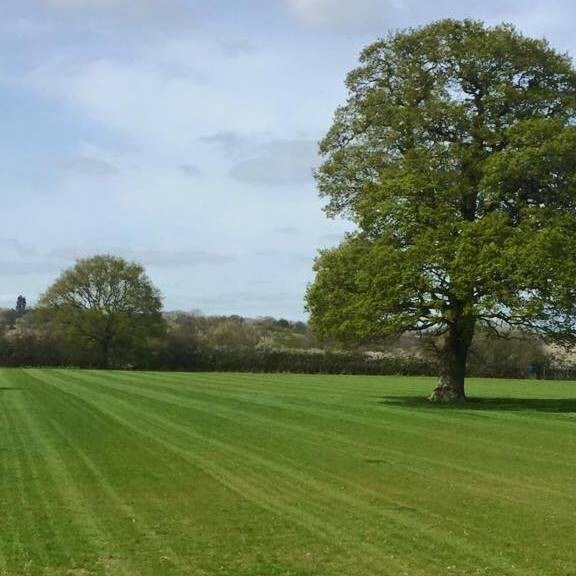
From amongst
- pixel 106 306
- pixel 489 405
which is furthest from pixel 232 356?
pixel 489 405

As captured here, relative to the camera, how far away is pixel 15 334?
271 ft

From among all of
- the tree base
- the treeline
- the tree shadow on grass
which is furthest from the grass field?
the treeline

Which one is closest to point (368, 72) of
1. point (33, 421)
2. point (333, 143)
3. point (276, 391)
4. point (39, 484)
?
point (333, 143)

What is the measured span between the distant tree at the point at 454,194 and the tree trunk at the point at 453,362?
0.17ft

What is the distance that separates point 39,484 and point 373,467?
229 inches

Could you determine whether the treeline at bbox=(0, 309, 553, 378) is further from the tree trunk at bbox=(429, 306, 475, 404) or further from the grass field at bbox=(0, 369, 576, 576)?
the grass field at bbox=(0, 369, 576, 576)

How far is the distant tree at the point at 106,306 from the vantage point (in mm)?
83688

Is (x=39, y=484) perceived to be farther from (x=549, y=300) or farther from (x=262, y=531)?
(x=549, y=300)

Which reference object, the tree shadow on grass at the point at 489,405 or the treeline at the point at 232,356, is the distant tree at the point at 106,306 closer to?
the treeline at the point at 232,356

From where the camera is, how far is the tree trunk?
105 ft

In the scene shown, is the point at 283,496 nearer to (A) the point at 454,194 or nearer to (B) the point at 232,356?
(A) the point at 454,194

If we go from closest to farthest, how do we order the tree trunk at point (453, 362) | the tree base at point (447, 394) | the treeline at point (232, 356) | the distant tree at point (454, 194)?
the distant tree at point (454, 194) → the tree trunk at point (453, 362) → the tree base at point (447, 394) → the treeline at point (232, 356)

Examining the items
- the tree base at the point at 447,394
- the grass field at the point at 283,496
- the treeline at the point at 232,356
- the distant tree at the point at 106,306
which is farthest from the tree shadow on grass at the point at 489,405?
the distant tree at the point at 106,306

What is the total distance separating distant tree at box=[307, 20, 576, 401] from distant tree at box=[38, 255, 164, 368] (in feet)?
177
